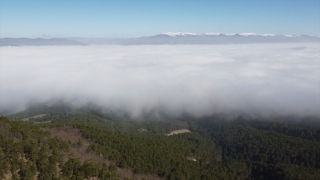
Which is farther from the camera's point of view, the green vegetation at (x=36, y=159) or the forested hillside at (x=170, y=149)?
the forested hillside at (x=170, y=149)

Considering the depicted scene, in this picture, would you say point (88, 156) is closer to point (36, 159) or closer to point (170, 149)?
point (36, 159)

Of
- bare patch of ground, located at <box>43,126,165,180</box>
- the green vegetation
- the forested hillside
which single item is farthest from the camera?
bare patch of ground, located at <box>43,126,165,180</box>

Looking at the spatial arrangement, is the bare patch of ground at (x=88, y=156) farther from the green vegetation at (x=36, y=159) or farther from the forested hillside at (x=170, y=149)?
the green vegetation at (x=36, y=159)

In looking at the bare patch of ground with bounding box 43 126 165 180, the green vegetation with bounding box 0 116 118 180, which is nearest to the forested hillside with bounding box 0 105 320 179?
the green vegetation with bounding box 0 116 118 180

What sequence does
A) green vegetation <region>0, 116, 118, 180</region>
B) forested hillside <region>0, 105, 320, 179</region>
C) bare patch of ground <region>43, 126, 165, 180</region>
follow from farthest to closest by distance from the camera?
1. bare patch of ground <region>43, 126, 165, 180</region>
2. forested hillside <region>0, 105, 320, 179</region>
3. green vegetation <region>0, 116, 118, 180</region>

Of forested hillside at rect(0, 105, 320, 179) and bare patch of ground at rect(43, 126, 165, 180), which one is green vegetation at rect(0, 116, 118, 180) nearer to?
forested hillside at rect(0, 105, 320, 179)

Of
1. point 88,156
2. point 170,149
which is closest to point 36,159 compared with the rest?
point 88,156

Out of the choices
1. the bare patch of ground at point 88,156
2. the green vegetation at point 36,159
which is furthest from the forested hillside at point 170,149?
the bare patch of ground at point 88,156

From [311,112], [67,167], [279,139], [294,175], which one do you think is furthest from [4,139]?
[311,112]
